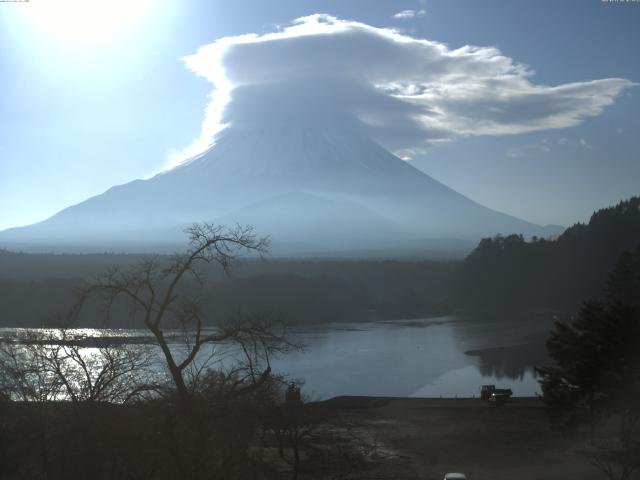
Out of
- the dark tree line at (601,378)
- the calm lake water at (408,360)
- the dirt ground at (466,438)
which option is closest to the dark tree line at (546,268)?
the calm lake water at (408,360)

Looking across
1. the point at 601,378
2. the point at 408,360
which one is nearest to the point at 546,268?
the point at 408,360

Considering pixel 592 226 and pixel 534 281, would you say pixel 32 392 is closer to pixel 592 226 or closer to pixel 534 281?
pixel 534 281

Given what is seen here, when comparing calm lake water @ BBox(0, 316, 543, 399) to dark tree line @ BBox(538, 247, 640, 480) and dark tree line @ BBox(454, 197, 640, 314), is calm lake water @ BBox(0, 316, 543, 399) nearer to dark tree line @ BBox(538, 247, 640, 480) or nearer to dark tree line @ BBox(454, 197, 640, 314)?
dark tree line @ BBox(538, 247, 640, 480)

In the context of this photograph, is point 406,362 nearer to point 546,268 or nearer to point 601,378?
point 601,378

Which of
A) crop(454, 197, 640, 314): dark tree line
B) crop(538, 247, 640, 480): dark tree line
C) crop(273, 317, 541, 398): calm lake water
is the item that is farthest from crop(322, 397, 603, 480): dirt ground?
crop(454, 197, 640, 314): dark tree line

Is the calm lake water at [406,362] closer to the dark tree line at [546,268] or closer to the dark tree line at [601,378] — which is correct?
the dark tree line at [601,378]

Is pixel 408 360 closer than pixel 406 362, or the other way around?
pixel 406 362
